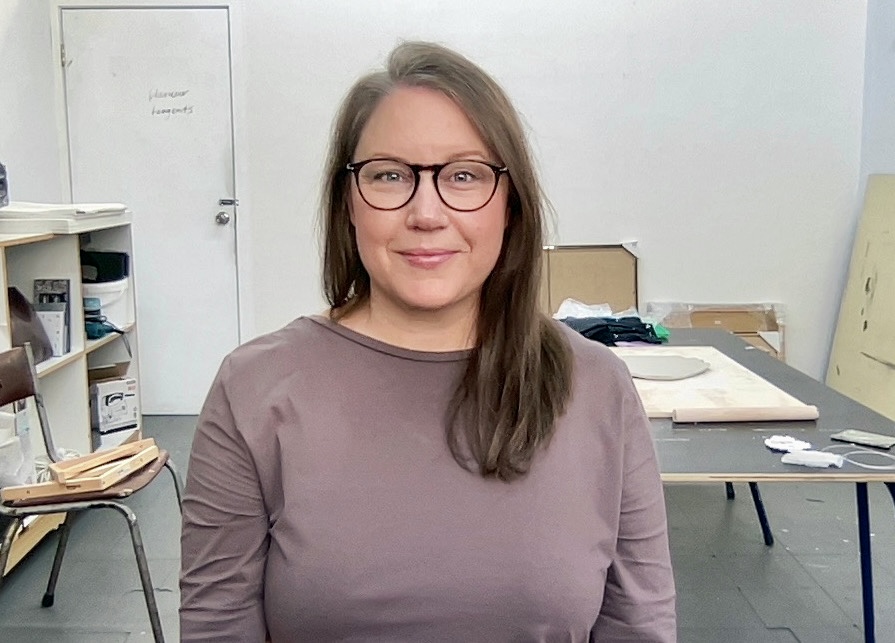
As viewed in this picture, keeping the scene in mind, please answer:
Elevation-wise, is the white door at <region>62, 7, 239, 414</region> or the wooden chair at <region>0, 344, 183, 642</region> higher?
the white door at <region>62, 7, 239, 414</region>

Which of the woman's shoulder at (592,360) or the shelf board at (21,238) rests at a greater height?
the shelf board at (21,238)

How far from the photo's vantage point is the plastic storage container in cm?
336

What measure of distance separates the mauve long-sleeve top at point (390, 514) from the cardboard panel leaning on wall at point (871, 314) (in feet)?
10.1

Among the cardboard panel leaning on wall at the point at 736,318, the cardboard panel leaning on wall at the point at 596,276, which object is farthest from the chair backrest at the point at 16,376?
the cardboard panel leaning on wall at the point at 736,318

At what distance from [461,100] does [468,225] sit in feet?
0.46

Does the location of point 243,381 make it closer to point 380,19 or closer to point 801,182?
point 380,19

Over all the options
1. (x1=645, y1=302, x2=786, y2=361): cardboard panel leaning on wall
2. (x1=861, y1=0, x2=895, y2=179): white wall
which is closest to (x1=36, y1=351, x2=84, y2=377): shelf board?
(x1=645, y1=302, x2=786, y2=361): cardboard panel leaning on wall

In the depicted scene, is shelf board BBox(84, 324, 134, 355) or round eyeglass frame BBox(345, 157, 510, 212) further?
shelf board BBox(84, 324, 134, 355)

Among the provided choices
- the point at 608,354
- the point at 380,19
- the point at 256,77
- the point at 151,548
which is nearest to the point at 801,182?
the point at 380,19

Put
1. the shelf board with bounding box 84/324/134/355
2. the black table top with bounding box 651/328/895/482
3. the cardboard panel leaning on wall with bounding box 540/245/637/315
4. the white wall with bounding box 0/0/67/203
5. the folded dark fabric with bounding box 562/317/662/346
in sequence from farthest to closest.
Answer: the cardboard panel leaning on wall with bounding box 540/245/637/315
the white wall with bounding box 0/0/67/203
the shelf board with bounding box 84/324/134/355
the folded dark fabric with bounding box 562/317/662/346
the black table top with bounding box 651/328/895/482

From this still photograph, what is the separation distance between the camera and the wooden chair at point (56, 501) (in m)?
2.05

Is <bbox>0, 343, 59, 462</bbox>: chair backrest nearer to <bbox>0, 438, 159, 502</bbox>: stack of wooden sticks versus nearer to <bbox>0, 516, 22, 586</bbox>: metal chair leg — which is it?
<bbox>0, 438, 159, 502</bbox>: stack of wooden sticks

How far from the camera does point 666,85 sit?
4.26 m

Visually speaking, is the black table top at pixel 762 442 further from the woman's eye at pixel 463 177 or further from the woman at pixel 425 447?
the woman's eye at pixel 463 177
